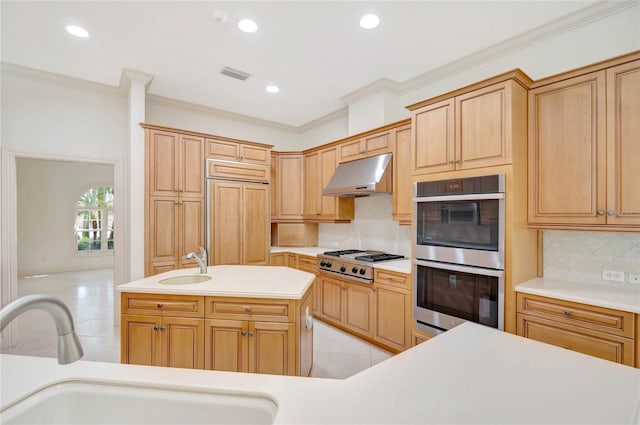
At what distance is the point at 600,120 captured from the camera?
2.04 m

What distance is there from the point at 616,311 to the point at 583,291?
278 mm

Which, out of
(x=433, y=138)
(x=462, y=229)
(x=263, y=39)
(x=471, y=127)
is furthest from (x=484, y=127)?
(x=263, y=39)

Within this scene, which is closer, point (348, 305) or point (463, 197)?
point (463, 197)

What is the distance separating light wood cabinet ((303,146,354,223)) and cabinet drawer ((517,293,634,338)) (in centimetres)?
250

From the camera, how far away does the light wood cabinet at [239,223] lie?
12.8 ft

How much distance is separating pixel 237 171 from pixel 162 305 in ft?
7.61

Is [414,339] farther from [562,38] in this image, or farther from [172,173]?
[172,173]

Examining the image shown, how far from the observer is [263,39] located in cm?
276

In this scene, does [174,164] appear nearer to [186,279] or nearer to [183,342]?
[186,279]

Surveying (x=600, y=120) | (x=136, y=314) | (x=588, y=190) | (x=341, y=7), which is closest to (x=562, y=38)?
(x=600, y=120)

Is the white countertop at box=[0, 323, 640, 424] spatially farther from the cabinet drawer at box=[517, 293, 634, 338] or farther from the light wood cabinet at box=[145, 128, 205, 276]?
the light wood cabinet at box=[145, 128, 205, 276]

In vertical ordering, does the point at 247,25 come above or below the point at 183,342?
above

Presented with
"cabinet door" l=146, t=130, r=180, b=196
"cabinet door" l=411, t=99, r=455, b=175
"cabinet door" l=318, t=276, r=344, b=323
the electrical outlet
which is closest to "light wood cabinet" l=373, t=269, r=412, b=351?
"cabinet door" l=318, t=276, r=344, b=323

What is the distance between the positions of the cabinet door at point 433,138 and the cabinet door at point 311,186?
1960mm
